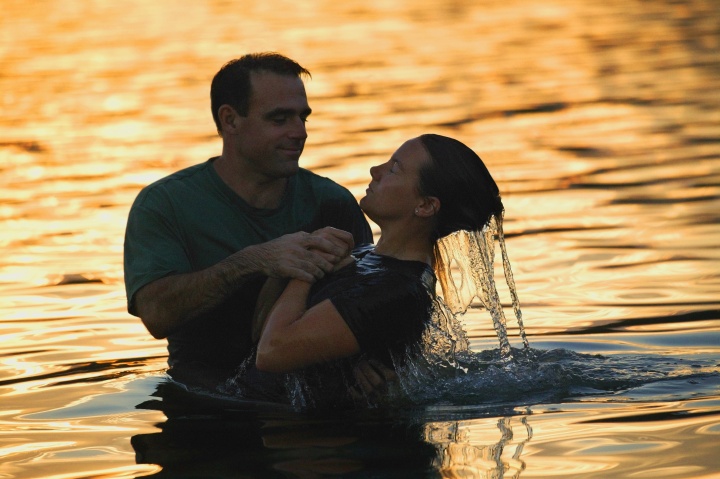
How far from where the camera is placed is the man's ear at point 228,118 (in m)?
7.97

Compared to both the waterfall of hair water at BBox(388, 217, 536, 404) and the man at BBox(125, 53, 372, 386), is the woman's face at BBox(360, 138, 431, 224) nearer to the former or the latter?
the waterfall of hair water at BBox(388, 217, 536, 404)

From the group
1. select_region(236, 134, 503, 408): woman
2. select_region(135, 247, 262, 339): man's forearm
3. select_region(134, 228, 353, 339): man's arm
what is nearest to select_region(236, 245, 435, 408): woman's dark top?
select_region(236, 134, 503, 408): woman

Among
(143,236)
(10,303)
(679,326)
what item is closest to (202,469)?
(143,236)

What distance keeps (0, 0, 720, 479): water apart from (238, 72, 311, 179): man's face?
4.35 ft

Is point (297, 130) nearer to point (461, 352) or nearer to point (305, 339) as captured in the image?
point (461, 352)

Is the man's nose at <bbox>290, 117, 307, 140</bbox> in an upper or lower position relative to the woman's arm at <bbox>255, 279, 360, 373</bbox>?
upper

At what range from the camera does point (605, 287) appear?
9961mm

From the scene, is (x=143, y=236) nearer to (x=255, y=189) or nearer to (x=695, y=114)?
(x=255, y=189)

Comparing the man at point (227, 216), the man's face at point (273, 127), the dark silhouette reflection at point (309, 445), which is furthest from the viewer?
the man's face at point (273, 127)

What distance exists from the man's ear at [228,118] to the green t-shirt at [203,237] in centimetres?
24

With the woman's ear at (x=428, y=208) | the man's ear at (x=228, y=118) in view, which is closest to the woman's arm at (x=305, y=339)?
the woman's ear at (x=428, y=208)

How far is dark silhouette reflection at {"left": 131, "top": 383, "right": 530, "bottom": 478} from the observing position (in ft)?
19.7

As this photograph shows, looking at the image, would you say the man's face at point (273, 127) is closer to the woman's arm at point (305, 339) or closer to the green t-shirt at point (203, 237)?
the green t-shirt at point (203, 237)

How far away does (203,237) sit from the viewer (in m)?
7.75
